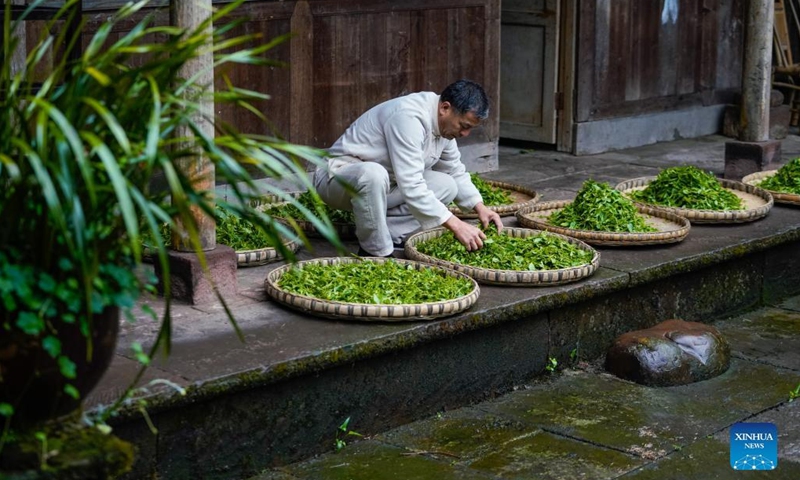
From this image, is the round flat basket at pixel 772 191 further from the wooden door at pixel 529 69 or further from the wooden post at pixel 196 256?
the wooden post at pixel 196 256

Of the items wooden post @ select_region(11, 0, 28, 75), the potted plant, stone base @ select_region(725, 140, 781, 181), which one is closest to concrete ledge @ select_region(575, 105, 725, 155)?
stone base @ select_region(725, 140, 781, 181)

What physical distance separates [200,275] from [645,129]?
5966 mm

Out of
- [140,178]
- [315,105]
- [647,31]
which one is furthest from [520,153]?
[140,178]

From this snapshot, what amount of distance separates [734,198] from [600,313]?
1604mm

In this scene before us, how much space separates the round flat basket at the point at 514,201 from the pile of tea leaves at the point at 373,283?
123 cm

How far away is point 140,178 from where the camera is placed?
3072 mm

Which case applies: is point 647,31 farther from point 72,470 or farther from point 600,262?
point 72,470

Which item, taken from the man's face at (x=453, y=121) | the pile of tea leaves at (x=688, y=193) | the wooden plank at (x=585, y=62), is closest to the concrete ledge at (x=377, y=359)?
the pile of tea leaves at (x=688, y=193)

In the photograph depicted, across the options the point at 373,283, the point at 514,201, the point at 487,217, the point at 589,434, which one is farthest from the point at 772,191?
the point at 373,283

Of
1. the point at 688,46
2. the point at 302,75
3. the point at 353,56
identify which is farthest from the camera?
the point at 688,46

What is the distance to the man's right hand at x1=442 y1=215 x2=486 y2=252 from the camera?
17.8 ft

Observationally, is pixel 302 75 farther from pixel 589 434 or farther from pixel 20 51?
pixel 589 434

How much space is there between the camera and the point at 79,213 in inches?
110

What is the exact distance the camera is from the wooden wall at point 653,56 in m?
9.34
